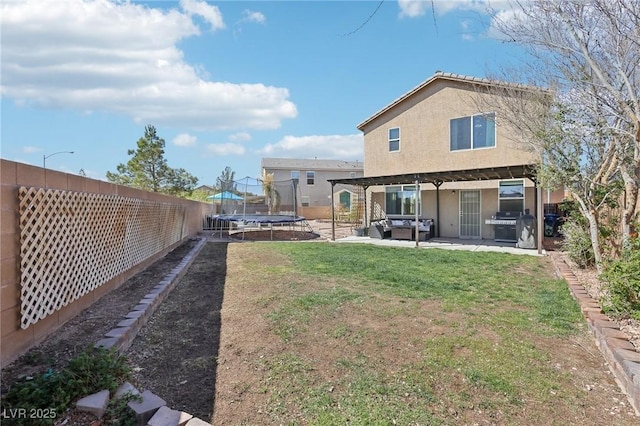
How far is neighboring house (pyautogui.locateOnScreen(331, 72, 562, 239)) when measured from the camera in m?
13.9

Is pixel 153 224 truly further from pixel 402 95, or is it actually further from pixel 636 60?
pixel 402 95

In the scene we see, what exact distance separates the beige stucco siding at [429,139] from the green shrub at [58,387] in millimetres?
13438

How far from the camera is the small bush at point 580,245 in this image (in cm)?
795

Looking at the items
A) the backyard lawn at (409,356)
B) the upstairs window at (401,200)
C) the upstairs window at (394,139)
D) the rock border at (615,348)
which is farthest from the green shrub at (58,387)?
the upstairs window at (394,139)

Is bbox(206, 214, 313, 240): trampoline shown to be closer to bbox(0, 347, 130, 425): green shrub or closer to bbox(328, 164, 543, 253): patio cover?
bbox(328, 164, 543, 253): patio cover

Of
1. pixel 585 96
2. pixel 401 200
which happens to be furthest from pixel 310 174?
pixel 585 96

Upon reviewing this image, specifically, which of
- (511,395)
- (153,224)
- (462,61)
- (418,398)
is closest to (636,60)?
(462,61)

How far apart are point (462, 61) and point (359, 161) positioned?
1400 inches

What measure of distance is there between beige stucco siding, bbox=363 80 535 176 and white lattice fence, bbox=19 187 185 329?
11.9 meters

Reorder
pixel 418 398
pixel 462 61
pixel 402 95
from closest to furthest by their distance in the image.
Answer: pixel 418 398, pixel 462 61, pixel 402 95

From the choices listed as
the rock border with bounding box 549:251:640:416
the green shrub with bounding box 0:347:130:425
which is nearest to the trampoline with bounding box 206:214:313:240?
the rock border with bounding box 549:251:640:416

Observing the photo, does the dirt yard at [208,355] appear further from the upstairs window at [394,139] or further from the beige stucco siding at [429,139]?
the upstairs window at [394,139]

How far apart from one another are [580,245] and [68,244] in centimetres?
918

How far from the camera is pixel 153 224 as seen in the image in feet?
29.8
